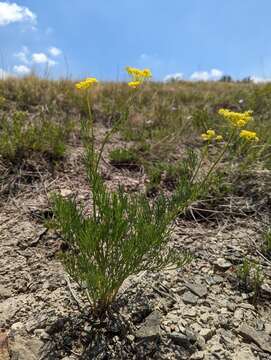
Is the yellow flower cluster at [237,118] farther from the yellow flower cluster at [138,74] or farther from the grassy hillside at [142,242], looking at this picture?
the yellow flower cluster at [138,74]

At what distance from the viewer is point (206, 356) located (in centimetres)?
192

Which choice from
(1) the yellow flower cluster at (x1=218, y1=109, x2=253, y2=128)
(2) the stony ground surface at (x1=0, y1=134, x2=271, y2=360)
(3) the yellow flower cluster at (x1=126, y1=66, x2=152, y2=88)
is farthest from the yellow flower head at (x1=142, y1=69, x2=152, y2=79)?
(2) the stony ground surface at (x1=0, y1=134, x2=271, y2=360)

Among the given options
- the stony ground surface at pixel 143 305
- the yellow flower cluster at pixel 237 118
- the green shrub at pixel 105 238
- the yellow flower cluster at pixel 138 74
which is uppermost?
the yellow flower cluster at pixel 138 74

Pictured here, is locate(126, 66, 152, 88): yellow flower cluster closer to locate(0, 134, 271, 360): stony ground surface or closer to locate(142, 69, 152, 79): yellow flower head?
locate(142, 69, 152, 79): yellow flower head

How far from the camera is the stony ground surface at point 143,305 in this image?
76.2 inches

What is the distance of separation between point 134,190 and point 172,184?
403 millimetres

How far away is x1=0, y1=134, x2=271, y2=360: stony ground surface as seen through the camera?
76.2 inches

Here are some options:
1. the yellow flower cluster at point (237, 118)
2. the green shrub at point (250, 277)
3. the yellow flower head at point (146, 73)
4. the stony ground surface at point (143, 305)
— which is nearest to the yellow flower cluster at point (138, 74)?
the yellow flower head at point (146, 73)

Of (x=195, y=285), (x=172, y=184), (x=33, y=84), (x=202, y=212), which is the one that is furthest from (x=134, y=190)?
(x=33, y=84)

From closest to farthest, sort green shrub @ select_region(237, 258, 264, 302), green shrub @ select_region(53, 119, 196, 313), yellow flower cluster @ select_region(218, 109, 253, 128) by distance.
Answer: green shrub @ select_region(53, 119, 196, 313) → yellow flower cluster @ select_region(218, 109, 253, 128) → green shrub @ select_region(237, 258, 264, 302)

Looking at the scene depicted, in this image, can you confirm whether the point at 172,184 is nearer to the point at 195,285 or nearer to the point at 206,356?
the point at 195,285

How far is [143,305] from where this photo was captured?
7.15ft

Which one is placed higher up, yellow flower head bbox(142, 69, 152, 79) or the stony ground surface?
yellow flower head bbox(142, 69, 152, 79)

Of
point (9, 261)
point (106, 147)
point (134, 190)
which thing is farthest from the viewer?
point (106, 147)
